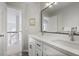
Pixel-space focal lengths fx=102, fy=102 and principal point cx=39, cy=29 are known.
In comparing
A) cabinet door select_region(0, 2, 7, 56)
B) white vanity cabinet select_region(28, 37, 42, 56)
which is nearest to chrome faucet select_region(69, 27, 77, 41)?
white vanity cabinet select_region(28, 37, 42, 56)

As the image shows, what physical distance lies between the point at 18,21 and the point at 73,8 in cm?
90

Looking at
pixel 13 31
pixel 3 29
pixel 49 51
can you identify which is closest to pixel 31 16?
pixel 13 31

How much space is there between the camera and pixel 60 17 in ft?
5.58

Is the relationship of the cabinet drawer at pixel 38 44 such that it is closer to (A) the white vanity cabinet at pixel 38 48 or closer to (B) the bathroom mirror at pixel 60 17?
(A) the white vanity cabinet at pixel 38 48

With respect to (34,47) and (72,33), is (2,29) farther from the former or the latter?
(72,33)

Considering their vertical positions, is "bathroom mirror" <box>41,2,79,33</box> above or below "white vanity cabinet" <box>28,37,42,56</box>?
above

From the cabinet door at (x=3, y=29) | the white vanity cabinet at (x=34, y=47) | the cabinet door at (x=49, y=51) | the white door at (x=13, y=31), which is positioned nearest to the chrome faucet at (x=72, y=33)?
the cabinet door at (x=49, y=51)

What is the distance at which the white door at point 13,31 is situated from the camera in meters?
1.67

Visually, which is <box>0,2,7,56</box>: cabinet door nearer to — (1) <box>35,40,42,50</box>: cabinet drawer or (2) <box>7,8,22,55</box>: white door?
(2) <box>7,8,22,55</box>: white door

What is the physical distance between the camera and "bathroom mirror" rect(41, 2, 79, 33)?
1535 mm

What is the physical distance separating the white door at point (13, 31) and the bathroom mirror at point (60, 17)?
1.35 ft

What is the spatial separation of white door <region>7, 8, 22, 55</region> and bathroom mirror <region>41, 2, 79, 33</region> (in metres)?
0.41

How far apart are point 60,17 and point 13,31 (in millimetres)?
818

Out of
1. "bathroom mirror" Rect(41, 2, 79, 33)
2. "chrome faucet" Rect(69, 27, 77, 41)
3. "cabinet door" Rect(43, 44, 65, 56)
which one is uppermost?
"bathroom mirror" Rect(41, 2, 79, 33)
